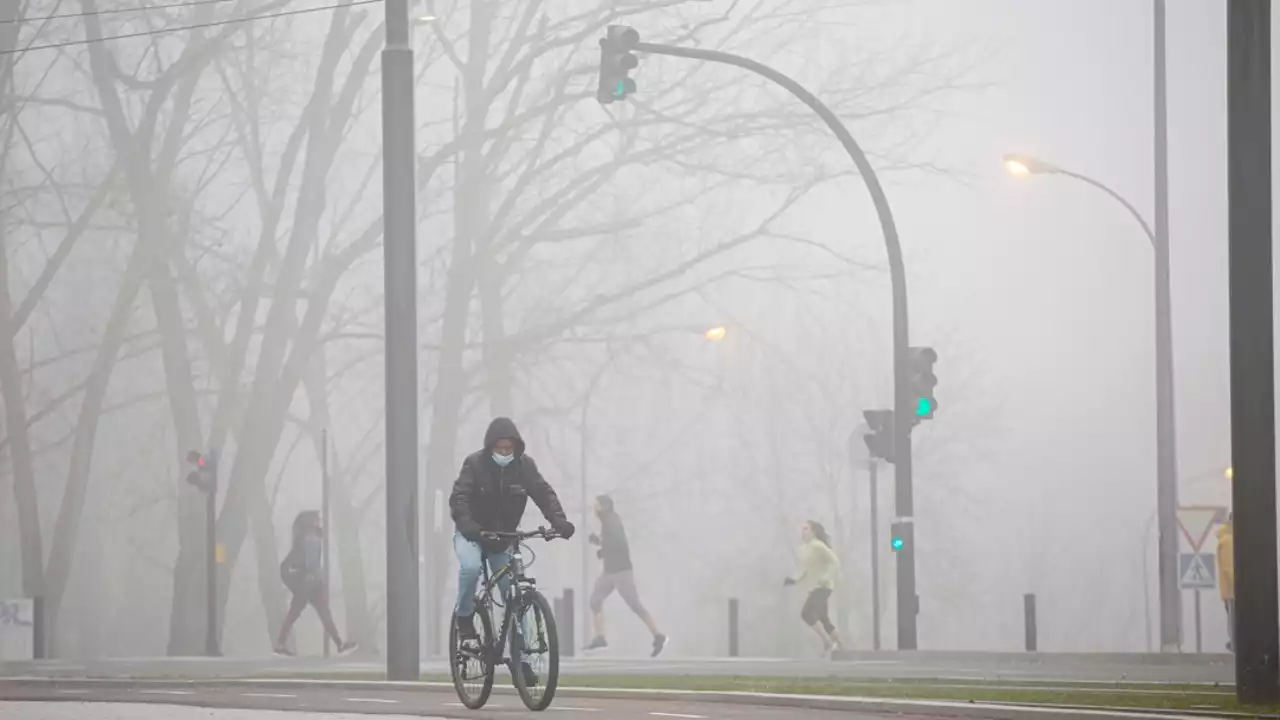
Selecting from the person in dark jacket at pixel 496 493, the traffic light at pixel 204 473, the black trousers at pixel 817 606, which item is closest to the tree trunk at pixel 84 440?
the traffic light at pixel 204 473

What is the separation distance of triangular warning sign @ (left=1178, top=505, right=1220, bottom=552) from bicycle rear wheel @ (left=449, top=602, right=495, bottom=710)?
576 inches

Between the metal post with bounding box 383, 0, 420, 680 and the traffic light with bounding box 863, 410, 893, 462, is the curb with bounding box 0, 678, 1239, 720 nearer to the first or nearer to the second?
the metal post with bounding box 383, 0, 420, 680

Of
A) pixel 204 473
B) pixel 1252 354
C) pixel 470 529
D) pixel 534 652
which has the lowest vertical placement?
pixel 534 652

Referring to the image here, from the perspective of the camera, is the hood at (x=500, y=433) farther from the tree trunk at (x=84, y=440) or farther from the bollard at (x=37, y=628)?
the tree trunk at (x=84, y=440)

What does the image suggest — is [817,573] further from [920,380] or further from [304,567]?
[304,567]

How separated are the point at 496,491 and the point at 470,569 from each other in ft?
1.76

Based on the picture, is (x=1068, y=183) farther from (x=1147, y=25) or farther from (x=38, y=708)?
(x=38, y=708)

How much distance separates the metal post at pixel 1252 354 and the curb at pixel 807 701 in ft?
3.87

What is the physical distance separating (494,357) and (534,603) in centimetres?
2251

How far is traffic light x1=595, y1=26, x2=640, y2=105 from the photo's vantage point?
22359mm

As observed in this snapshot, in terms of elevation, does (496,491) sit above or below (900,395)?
below

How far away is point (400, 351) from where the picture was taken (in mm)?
17391

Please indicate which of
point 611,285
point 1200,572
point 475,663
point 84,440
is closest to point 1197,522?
point 1200,572

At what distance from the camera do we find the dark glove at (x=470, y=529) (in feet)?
40.0
